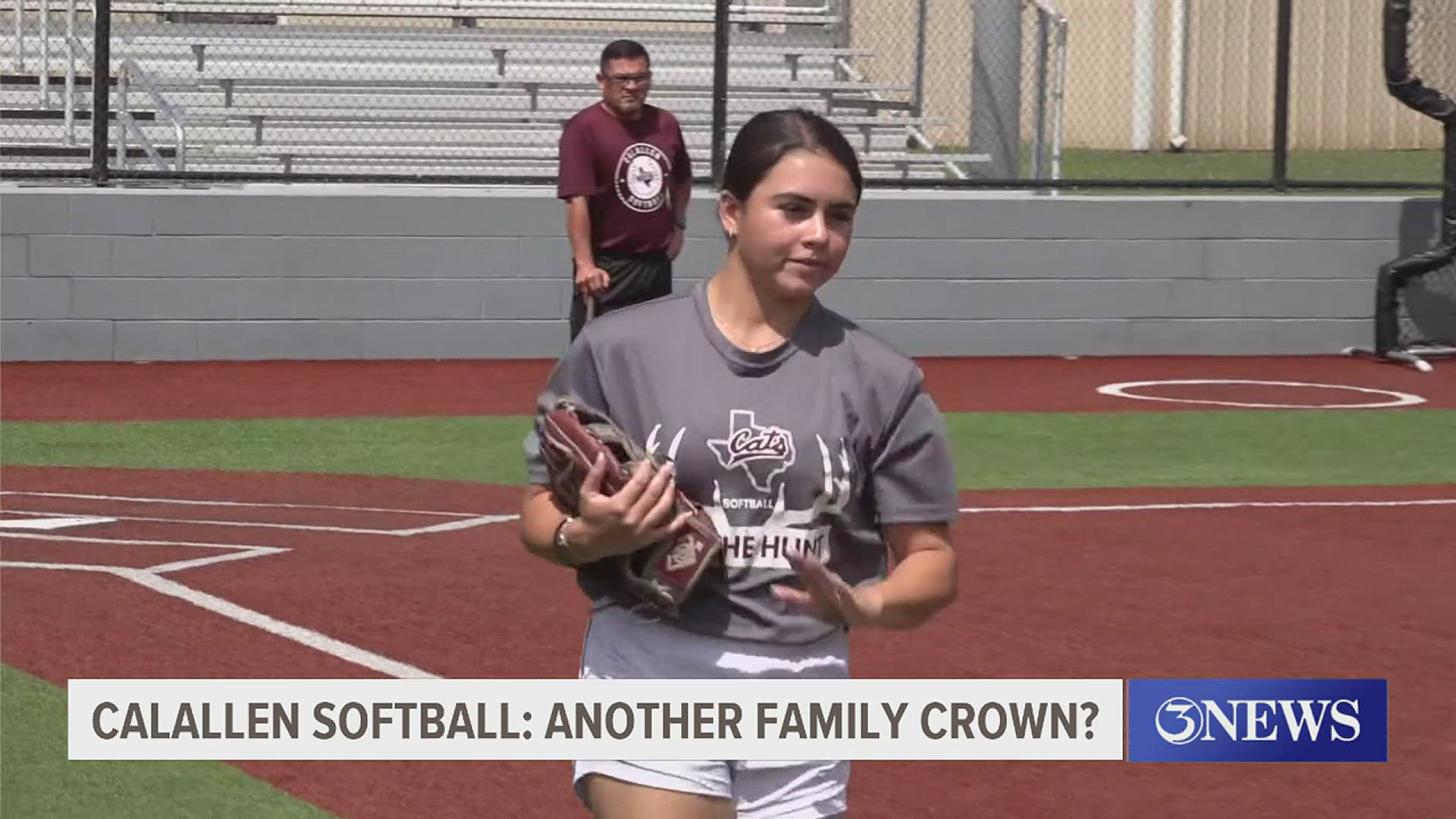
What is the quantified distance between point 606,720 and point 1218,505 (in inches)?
318

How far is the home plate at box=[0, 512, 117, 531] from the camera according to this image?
10.6 metres

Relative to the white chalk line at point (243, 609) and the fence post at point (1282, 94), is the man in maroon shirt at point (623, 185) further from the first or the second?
the fence post at point (1282, 94)

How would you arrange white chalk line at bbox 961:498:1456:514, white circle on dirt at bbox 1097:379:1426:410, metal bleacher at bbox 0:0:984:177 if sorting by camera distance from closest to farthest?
white chalk line at bbox 961:498:1456:514
white circle on dirt at bbox 1097:379:1426:410
metal bleacher at bbox 0:0:984:177

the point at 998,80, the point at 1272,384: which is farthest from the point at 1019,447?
the point at 998,80

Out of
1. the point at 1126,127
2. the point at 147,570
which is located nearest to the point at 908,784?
the point at 147,570

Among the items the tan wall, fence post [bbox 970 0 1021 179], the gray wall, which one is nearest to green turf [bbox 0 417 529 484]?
the gray wall

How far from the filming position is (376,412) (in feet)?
47.8

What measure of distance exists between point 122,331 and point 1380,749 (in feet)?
37.2

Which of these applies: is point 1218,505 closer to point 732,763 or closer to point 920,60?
point 732,763

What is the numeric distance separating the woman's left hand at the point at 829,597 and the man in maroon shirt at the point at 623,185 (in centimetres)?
825

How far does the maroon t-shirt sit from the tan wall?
1575 cm

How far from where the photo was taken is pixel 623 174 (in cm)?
1220

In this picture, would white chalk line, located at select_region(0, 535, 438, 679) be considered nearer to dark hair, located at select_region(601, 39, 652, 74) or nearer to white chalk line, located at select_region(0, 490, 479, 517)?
white chalk line, located at select_region(0, 490, 479, 517)

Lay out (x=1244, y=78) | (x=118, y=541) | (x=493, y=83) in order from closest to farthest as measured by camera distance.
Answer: (x=118, y=541) < (x=493, y=83) < (x=1244, y=78)
